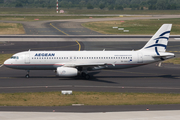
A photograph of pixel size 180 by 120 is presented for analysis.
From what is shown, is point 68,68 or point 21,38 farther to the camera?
point 21,38

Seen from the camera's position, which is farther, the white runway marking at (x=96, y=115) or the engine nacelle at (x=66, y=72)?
the engine nacelle at (x=66, y=72)

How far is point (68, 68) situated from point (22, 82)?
24.1ft

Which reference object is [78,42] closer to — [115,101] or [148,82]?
[148,82]

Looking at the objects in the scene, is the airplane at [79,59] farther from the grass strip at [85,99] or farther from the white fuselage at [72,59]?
the grass strip at [85,99]

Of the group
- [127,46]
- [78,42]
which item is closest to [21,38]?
[78,42]

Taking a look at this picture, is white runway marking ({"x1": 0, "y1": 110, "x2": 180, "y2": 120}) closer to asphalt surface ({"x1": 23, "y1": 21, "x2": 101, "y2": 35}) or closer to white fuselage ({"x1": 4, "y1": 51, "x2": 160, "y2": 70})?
white fuselage ({"x1": 4, "y1": 51, "x2": 160, "y2": 70})

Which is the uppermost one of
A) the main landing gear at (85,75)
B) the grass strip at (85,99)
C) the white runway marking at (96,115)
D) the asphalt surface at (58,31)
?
the white runway marking at (96,115)

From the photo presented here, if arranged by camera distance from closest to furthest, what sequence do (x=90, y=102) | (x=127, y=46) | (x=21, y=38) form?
(x=90, y=102) → (x=127, y=46) → (x=21, y=38)

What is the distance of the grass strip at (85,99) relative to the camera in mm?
30594

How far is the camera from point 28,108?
28.4m

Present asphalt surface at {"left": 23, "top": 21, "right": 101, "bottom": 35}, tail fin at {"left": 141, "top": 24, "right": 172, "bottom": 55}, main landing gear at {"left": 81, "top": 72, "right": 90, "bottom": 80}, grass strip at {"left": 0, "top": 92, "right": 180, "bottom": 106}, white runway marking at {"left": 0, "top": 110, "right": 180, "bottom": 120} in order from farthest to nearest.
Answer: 1. asphalt surface at {"left": 23, "top": 21, "right": 101, "bottom": 35}
2. tail fin at {"left": 141, "top": 24, "right": 172, "bottom": 55}
3. main landing gear at {"left": 81, "top": 72, "right": 90, "bottom": 80}
4. grass strip at {"left": 0, "top": 92, "right": 180, "bottom": 106}
5. white runway marking at {"left": 0, "top": 110, "right": 180, "bottom": 120}

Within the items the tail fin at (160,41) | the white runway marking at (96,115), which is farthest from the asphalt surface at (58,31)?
the white runway marking at (96,115)

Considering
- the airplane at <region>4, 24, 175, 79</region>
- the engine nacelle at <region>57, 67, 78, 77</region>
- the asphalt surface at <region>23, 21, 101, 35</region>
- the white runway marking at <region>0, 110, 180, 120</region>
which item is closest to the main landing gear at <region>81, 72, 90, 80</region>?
the airplane at <region>4, 24, 175, 79</region>

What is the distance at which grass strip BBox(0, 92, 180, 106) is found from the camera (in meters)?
30.6
